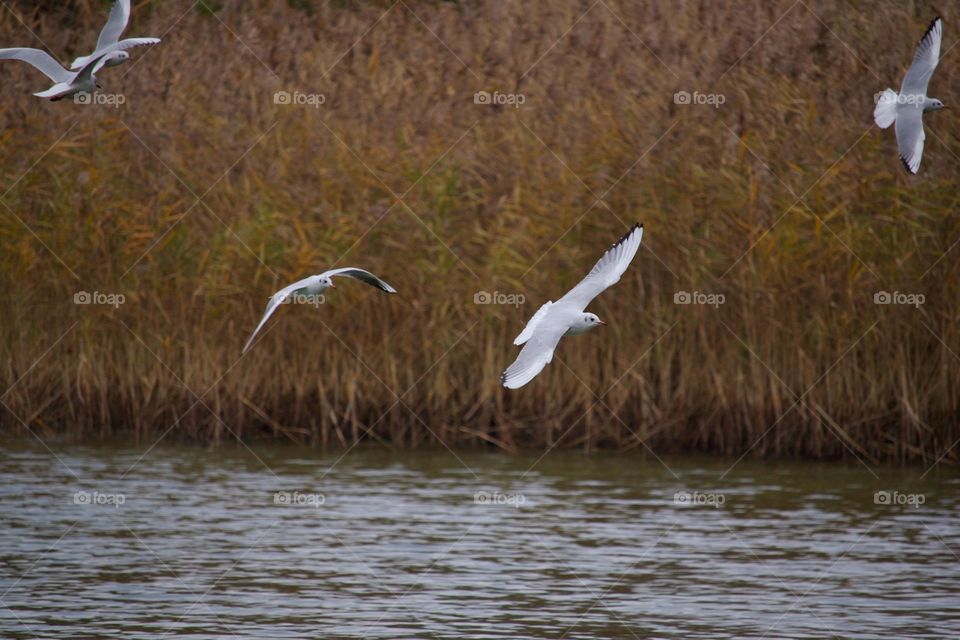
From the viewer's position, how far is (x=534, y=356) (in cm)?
857

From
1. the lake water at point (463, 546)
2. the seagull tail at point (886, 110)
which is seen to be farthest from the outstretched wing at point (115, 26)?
the seagull tail at point (886, 110)

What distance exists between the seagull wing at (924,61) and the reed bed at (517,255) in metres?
2.82

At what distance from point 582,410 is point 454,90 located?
382 cm

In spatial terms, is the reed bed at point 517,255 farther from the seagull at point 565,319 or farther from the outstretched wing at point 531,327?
the outstretched wing at point 531,327

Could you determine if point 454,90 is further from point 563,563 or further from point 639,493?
point 563,563

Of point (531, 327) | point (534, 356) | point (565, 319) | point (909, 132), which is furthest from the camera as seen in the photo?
point (909, 132)

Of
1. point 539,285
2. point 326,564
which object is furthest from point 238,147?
point 326,564

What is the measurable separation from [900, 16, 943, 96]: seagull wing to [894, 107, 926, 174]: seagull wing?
5.3 inches

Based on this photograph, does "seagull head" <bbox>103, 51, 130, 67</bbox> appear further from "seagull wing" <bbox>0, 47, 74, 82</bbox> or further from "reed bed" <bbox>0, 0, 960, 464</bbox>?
"reed bed" <bbox>0, 0, 960, 464</bbox>

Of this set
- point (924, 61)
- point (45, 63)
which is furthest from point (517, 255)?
point (45, 63)

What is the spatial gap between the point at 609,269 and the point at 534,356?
0.93m

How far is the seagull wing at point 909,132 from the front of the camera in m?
10.8

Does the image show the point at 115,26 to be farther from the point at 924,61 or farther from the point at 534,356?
the point at 924,61

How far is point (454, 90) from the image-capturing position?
15805 millimetres
